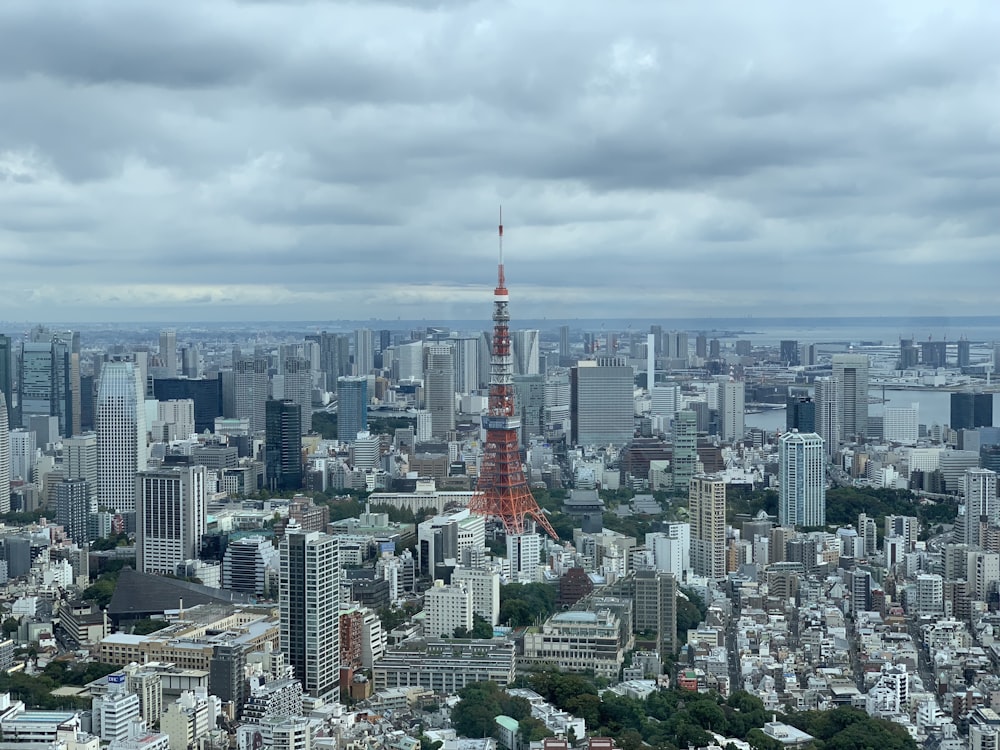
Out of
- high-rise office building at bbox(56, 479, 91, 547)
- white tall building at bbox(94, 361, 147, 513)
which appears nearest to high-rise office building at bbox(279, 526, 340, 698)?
high-rise office building at bbox(56, 479, 91, 547)

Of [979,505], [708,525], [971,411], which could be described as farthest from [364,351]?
[979,505]

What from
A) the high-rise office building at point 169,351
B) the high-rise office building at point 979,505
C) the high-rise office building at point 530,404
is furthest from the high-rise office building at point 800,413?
the high-rise office building at point 169,351

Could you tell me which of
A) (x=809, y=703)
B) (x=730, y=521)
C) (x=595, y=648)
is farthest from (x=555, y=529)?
(x=809, y=703)

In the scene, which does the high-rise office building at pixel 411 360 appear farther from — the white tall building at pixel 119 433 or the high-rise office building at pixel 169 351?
the white tall building at pixel 119 433

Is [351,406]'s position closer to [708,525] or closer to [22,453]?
[22,453]

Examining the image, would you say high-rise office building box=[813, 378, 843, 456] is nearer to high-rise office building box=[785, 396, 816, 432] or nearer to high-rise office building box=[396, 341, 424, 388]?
high-rise office building box=[785, 396, 816, 432]

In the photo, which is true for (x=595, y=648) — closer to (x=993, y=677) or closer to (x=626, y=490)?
(x=993, y=677)
